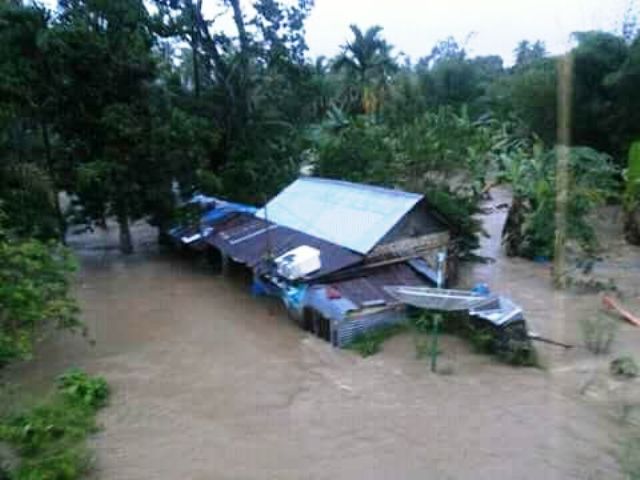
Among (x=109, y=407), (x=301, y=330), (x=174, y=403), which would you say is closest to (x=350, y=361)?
(x=301, y=330)

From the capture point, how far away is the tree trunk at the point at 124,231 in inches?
643

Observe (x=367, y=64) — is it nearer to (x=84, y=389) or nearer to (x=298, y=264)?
(x=298, y=264)

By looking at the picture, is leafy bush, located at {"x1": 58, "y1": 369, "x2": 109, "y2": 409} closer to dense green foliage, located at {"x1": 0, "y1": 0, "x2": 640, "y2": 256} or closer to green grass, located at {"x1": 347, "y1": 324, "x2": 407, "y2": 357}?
green grass, located at {"x1": 347, "y1": 324, "x2": 407, "y2": 357}

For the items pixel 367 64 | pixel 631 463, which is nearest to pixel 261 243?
pixel 631 463

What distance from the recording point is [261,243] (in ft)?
42.7

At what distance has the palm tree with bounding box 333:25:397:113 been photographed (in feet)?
112

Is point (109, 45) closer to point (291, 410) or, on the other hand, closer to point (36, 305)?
point (36, 305)

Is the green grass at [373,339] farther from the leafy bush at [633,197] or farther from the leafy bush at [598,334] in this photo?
the leafy bush at [633,197]

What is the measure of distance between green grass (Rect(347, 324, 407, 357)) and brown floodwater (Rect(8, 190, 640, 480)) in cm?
17

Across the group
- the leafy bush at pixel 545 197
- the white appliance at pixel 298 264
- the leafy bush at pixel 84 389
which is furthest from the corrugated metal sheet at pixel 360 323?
the leafy bush at pixel 545 197

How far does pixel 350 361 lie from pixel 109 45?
10.5 m

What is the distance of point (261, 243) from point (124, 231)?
5.98 meters

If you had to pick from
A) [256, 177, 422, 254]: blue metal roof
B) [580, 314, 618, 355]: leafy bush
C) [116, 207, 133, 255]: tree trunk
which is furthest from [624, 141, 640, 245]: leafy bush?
[116, 207, 133, 255]: tree trunk

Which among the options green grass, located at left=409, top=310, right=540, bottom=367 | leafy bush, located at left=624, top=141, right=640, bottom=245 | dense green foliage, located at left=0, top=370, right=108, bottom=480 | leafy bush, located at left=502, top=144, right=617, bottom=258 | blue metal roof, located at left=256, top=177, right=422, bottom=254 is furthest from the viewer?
leafy bush, located at left=624, top=141, right=640, bottom=245
